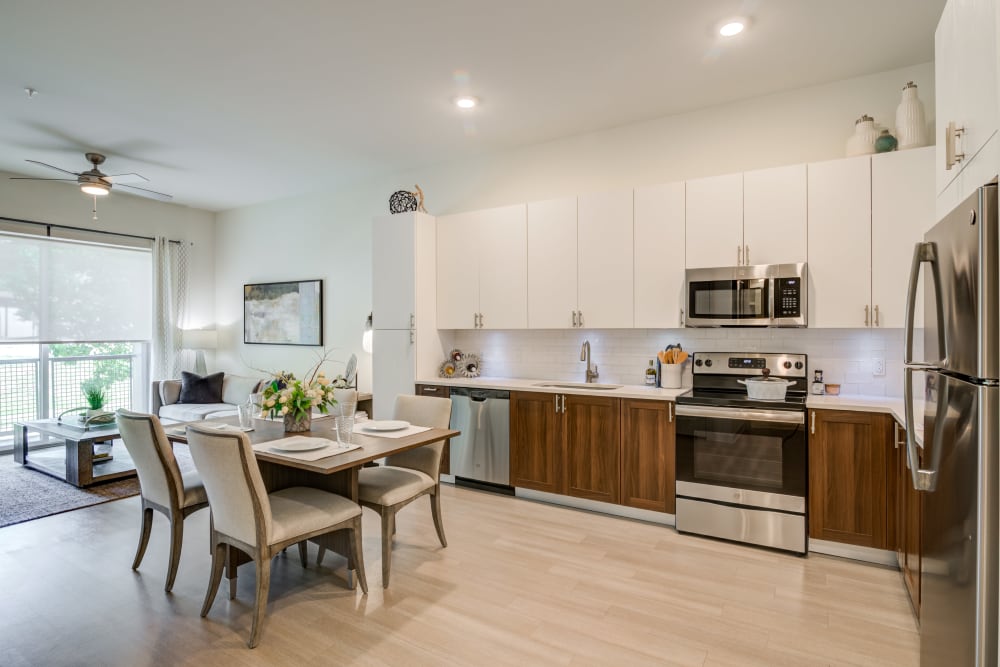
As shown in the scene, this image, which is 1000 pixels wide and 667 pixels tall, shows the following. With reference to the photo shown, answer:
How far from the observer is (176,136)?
452 cm

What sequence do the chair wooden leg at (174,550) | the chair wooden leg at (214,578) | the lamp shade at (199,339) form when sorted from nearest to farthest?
1. the chair wooden leg at (214,578)
2. the chair wooden leg at (174,550)
3. the lamp shade at (199,339)

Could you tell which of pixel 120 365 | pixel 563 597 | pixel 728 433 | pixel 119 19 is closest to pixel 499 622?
pixel 563 597

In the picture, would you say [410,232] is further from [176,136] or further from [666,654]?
[666,654]

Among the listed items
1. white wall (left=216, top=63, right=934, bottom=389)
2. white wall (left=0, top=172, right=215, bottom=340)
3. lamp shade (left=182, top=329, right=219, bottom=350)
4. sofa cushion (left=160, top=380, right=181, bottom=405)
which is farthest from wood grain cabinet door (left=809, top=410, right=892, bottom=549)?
white wall (left=0, top=172, right=215, bottom=340)

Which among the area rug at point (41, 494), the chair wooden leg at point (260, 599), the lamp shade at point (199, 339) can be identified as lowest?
the area rug at point (41, 494)

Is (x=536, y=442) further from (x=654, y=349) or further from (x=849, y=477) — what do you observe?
(x=849, y=477)

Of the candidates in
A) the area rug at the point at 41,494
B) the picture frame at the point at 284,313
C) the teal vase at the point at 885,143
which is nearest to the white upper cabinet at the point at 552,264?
the teal vase at the point at 885,143

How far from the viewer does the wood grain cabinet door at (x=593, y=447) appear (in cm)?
376

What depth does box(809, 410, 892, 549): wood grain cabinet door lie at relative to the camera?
117 inches

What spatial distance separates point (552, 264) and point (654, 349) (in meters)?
1.05

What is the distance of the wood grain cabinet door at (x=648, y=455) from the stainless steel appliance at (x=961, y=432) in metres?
1.76

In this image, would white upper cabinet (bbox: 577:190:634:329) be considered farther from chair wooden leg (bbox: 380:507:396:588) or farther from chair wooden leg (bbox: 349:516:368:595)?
chair wooden leg (bbox: 349:516:368:595)

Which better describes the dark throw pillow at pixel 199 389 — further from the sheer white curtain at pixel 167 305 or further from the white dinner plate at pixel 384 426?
the white dinner plate at pixel 384 426

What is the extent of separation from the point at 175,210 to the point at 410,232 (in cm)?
413
